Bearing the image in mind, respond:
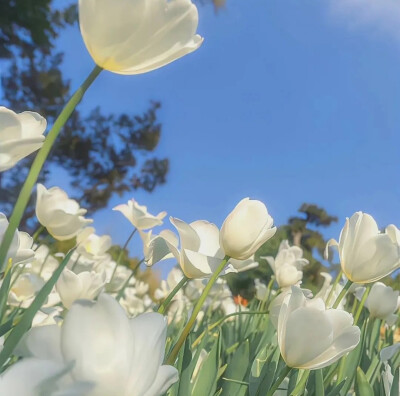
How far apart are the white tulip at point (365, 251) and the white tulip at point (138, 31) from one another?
0.56 m

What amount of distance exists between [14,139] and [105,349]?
0.25 metres

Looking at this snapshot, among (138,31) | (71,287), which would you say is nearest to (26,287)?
(71,287)

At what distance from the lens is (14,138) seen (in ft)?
2.00

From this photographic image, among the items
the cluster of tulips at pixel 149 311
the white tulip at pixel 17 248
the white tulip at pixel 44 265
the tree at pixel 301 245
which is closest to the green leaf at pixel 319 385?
the cluster of tulips at pixel 149 311

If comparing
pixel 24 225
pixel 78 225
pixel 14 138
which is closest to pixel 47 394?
pixel 14 138

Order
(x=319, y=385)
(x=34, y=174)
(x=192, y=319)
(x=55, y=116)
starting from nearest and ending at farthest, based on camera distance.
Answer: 1. (x=34, y=174)
2. (x=192, y=319)
3. (x=319, y=385)
4. (x=55, y=116)

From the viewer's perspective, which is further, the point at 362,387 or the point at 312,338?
the point at 362,387

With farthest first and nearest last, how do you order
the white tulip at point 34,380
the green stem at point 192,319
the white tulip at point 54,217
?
1. the white tulip at point 54,217
2. the green stem at point 192,319
3. the white tulip at point 34,380

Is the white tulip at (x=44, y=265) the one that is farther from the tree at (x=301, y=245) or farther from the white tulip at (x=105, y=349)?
the tree at (x=301, y=245)

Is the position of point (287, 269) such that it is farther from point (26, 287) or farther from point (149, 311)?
point (149, 311)

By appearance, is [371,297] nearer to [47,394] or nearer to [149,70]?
[149,70]

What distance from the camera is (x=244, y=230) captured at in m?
0.82

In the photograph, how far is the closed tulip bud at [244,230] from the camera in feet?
2.68

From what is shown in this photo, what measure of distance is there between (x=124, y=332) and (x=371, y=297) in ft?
4.27
